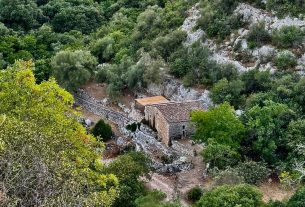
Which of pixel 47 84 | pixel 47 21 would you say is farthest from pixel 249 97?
pixel 47 21

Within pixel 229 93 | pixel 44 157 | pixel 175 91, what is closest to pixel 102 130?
pixel 175 91

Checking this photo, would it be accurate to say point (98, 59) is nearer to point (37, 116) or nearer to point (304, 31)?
point (304, 31)

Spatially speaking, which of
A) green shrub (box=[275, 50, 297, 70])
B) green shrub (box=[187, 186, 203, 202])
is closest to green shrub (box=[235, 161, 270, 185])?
green shrub (box=[187, 186, 203, 202])

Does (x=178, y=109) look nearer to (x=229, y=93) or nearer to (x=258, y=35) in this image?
(x=229, y=93)

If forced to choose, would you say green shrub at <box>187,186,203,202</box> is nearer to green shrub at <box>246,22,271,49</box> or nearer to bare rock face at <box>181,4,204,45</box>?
green shrub at <box>246,22,271,49</box>

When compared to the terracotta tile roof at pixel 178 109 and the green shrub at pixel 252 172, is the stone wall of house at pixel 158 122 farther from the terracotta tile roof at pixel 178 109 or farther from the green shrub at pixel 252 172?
the green shrub at pixel 252 172

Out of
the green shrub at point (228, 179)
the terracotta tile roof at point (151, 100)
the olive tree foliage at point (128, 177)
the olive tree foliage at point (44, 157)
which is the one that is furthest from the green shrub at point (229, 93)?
the olive tree foliage at point (44, 157)
